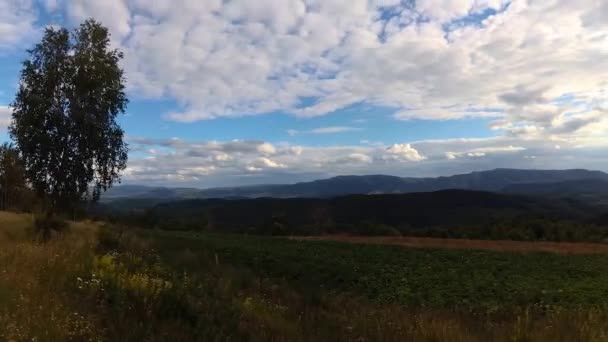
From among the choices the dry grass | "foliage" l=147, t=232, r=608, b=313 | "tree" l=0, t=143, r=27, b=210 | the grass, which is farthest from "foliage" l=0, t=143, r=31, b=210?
the dry grass

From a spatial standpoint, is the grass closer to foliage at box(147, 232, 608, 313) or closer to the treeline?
foliage at box(147, 232, 608, 313)

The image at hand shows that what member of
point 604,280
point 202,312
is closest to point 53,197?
point 202,312

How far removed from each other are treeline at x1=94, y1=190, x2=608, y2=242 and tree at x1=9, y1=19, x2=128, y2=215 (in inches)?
807

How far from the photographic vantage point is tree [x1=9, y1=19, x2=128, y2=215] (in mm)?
29219

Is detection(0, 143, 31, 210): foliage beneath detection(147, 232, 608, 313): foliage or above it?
above

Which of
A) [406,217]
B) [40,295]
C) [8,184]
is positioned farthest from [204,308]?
[406,217]

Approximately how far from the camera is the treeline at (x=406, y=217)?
169 feet

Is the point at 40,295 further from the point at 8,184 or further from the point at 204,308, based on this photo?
the point at 8,184

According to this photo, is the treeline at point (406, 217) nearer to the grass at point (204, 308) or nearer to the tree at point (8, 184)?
the tree at point (8, 184)

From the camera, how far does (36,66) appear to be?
1195 inches

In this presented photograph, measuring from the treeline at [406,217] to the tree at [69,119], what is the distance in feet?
67.2

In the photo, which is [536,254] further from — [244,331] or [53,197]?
[53,197]

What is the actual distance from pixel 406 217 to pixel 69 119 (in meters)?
94.9

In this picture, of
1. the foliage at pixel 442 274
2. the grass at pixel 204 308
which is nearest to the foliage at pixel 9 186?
the foliage at pixel 442 274
